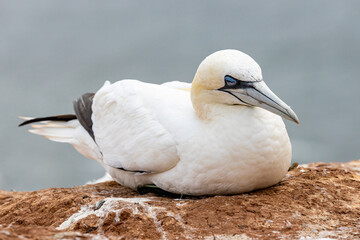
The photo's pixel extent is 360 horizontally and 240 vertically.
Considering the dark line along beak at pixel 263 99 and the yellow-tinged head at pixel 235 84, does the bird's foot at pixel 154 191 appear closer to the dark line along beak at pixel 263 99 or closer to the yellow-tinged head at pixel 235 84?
the yellow-tinged head at pixel 235 84

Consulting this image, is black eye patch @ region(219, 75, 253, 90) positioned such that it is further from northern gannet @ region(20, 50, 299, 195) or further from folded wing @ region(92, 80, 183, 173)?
folded wing @ region(92, 80, 183, 173)

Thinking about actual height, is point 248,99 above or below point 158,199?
above

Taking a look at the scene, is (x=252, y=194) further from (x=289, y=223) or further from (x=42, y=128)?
(x=42, y=128)

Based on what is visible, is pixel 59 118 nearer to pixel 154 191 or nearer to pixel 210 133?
pixel 154 191

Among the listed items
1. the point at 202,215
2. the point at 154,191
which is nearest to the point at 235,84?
the point at 202,215

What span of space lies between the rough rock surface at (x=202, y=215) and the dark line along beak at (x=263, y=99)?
0.79 meters

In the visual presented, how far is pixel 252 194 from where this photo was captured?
4977mm

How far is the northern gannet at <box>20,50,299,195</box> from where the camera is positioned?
4723 mm

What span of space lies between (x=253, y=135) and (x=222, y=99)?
466 millimetres

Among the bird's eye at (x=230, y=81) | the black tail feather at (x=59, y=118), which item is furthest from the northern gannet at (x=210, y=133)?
the black tail feather at (x=59, y=118)

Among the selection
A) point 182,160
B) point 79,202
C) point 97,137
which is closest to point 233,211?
point 182,160

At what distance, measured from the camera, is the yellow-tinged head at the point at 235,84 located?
4652 millimetres

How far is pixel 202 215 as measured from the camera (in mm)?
4441

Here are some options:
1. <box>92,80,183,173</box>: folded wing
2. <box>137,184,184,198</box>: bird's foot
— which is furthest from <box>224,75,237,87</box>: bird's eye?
<box>137,184,184,198</box>: bird's foot
